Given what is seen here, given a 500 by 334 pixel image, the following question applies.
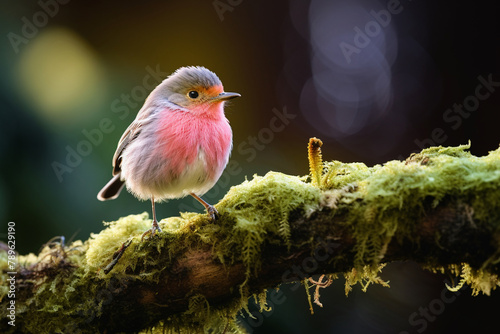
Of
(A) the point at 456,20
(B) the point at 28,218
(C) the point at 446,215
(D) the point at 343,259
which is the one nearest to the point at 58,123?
(B) the point at 28,218

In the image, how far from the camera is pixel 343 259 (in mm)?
1605

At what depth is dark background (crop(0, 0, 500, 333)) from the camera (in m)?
3.45

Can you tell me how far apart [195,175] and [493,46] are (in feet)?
10.4

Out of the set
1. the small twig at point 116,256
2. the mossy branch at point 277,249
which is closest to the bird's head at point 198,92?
the mossy branch at point 277,249

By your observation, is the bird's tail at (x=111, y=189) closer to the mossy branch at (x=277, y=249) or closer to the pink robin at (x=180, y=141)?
the pink robin at (x=180, y=141)

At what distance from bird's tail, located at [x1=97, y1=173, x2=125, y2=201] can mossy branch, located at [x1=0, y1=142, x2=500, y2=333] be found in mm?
932

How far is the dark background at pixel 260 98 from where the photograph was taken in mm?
3451

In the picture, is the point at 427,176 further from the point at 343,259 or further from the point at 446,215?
the point at 343,259

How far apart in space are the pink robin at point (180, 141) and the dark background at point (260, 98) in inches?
44.1

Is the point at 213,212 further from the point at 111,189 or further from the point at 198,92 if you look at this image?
the point at 111,189

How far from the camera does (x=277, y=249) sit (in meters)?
1.67

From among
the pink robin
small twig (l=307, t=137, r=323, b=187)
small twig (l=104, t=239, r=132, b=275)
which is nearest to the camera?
small twig (l=307, t=137, r=323, b=187)

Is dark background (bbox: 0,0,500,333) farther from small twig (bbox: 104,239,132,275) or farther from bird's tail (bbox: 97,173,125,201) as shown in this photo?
small twig (bbox: 104,239,132,275)

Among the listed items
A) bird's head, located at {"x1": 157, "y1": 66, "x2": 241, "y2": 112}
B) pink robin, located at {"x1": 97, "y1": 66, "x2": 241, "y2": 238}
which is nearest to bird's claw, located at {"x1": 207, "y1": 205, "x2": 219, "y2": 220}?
pink robin, located at {"x1": 97, "y1": 66, "x2": 241, "y2": 238}
